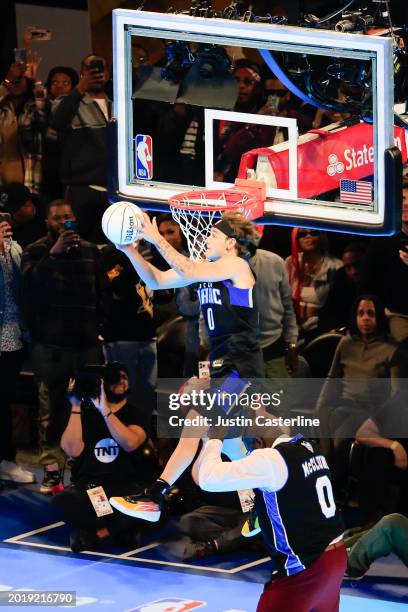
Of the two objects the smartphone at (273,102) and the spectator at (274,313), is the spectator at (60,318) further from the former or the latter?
the smartphone at (273,102)

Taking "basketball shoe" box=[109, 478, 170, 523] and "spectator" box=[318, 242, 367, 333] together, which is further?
"spectator" box=[318, 242, 367, 333]

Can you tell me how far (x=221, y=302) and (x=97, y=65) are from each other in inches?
168

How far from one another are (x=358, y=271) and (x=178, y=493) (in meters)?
2.33

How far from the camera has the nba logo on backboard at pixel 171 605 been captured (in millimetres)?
8320

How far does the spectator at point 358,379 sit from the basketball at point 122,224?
3.16 m

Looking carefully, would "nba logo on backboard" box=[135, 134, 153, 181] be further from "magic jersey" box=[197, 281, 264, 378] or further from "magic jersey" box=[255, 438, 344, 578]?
"magic jersey" box=[255, 438, 344, 578]

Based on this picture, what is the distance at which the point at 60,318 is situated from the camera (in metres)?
10.5

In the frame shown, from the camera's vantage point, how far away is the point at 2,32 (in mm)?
13203

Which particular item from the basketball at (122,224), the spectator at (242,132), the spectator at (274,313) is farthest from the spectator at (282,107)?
the basketball at (122,224)

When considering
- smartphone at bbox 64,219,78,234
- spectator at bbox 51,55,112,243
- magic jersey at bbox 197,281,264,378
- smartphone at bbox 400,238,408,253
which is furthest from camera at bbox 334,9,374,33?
spectator at bbox 51,55,112,243

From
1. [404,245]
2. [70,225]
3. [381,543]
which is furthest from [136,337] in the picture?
→ [381,543]

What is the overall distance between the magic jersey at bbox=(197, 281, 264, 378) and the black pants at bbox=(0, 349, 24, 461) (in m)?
3.69

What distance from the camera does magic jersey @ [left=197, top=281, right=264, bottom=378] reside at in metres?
7.35

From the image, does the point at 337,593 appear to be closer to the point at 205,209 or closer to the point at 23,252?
the point at 205,209
